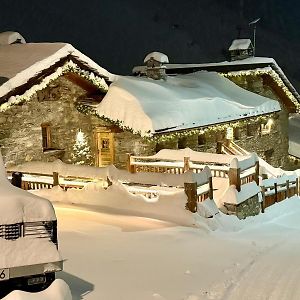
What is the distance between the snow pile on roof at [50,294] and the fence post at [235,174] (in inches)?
407

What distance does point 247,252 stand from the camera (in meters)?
12.1

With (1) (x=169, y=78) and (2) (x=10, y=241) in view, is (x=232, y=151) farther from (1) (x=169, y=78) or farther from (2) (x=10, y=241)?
(2) (x=10, y=241)

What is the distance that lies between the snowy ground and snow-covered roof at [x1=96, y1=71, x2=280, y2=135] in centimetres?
627

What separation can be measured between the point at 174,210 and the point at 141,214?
3.11 ft

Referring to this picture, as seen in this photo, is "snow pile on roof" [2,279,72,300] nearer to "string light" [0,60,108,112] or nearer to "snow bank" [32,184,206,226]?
Answer: "snow bank" [32,184,206,226]

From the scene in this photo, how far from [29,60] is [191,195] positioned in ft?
30.5

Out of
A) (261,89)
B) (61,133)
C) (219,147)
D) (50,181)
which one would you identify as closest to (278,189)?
(219,147)

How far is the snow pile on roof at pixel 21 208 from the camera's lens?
23.0 feet

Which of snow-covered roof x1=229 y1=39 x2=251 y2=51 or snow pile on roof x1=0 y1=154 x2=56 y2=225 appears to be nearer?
snow pile on roof x1=0 y1=154 x2=56 y2=225

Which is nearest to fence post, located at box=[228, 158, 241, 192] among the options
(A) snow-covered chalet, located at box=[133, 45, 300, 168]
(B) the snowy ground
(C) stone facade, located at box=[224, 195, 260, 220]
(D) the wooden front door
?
(C) stone facade, located at box=[224, 195, 260, 220]

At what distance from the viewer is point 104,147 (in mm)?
23906

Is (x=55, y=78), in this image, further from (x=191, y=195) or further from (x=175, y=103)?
(x=191, y=195)

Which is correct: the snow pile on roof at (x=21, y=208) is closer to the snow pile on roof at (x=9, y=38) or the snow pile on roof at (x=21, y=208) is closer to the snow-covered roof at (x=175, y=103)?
the snow-covered roof at (x=175, y=103)

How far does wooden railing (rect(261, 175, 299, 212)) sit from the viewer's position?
20.5 metres
